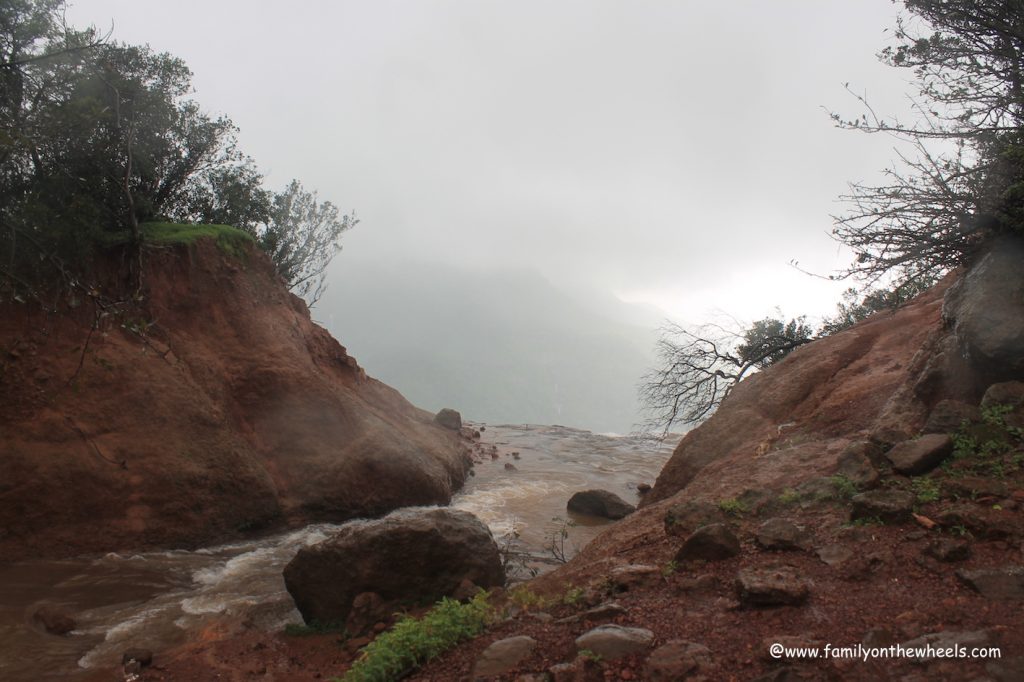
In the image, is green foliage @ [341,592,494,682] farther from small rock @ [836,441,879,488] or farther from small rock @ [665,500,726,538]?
small rock @ [836,441,879,488]

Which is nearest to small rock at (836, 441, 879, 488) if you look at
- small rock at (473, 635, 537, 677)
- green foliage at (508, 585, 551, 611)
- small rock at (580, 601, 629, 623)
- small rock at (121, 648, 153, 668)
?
small rock at (580, 601, 629, 623)

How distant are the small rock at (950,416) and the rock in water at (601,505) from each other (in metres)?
8.55

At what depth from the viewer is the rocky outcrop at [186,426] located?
905cm

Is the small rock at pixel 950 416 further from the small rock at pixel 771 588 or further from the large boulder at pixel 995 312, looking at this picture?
the small rock at pixel 771 588

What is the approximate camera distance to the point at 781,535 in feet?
15.8

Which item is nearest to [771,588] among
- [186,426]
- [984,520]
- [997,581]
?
[997,581]

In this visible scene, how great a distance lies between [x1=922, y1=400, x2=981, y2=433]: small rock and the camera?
5.40 m

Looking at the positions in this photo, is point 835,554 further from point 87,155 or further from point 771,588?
point 87,155

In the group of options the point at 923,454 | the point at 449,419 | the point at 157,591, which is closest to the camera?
the point at 923,454

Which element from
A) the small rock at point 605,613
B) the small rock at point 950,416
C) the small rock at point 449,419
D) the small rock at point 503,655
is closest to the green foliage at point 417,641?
the small rock at point 503,655

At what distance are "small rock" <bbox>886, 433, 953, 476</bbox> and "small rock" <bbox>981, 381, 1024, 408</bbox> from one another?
578 millimetres

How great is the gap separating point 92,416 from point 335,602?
6.19 m

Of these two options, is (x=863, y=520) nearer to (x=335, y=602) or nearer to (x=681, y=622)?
(x=681, y=622)

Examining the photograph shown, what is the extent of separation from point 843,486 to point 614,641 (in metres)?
2.89
